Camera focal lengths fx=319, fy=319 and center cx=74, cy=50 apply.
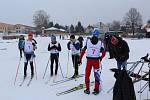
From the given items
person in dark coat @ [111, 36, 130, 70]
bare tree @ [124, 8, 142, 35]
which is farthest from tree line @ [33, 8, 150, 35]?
person in dark coat @ [111, 36, 130, 70]

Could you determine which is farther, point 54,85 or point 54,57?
point 54,57

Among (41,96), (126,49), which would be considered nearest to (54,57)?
(41,96)

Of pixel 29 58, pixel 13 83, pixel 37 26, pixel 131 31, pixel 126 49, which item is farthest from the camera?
pixel 37 26

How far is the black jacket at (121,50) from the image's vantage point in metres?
8.57

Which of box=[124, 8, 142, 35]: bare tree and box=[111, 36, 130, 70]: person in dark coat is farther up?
box=[124, 8, 142, 35]: bare tree

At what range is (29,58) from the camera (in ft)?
39.0

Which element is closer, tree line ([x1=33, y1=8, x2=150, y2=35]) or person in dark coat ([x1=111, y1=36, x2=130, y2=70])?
person in dark coat ([x1=111, y1=36, x2=130, y2=70])

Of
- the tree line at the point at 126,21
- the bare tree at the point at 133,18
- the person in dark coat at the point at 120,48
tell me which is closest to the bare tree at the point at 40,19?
the tree line at the point at 126,21

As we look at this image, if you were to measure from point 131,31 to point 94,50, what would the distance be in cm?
9508

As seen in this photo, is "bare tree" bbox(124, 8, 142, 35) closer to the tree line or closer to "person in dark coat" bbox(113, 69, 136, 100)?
the tree line

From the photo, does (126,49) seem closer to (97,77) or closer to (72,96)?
(97,77)

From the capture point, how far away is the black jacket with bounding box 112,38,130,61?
28.1 feet

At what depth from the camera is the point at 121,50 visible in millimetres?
8656

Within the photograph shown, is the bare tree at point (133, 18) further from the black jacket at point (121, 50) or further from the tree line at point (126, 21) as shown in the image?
the black jacket at point (121, 50)
